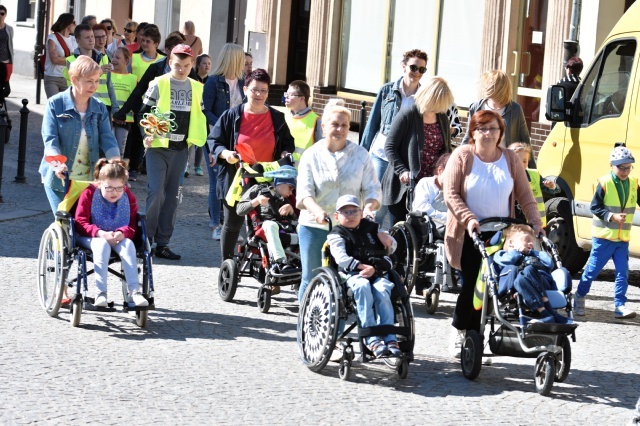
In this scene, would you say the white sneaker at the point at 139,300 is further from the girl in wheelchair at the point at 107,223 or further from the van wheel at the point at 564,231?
the van wheel at the point at 564,231

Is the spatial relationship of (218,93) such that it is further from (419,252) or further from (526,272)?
(526,272)

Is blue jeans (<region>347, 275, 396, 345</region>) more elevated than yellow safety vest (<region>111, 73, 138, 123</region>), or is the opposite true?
yellow safety vest (<region>111, 73, 138, 123</region>)

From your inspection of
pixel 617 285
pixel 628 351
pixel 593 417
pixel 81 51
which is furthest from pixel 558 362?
pixel 81 51

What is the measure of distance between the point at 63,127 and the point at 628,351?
4.50 meters

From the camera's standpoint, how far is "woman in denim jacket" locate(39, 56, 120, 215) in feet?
34.4

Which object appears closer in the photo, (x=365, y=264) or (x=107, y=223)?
(x=365, y=264)

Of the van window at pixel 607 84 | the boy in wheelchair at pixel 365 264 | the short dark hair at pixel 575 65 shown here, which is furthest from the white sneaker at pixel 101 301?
the short dark hair at pixel 575 65

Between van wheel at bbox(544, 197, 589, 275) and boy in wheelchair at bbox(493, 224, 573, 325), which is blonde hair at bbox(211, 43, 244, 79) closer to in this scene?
van wheel at bbox(544, 197, 589, 275)

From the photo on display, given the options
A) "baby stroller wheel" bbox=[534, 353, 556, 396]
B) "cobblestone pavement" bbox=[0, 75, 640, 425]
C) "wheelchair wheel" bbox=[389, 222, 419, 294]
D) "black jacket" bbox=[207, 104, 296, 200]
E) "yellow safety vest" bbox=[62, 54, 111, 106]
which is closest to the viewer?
"cobblestone pavement" bbox=[0, 75, 640, 425]

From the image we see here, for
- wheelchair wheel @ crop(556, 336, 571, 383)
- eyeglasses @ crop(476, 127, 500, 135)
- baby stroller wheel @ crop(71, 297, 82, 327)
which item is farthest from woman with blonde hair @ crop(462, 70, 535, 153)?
baby stroller wheel @ crop(71, 297, 82, 327)

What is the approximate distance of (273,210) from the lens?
1102 centimetres

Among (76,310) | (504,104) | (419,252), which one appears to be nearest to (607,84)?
(504,104)

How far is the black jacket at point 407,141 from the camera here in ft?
37.9

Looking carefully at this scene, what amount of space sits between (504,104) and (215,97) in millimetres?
3945
